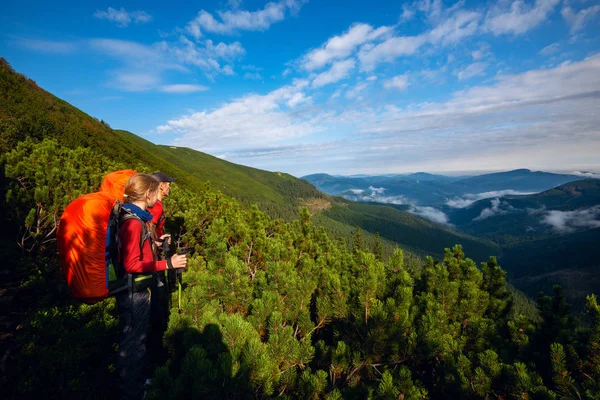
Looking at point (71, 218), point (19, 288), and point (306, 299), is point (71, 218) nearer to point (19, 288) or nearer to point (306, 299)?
point (306, 299)

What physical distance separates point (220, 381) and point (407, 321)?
3.39 m

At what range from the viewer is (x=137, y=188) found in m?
4.36

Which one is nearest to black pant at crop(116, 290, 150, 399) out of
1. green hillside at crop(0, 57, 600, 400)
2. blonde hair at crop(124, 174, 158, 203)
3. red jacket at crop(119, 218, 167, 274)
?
green hillside at crop(0, 57, 600, 400)

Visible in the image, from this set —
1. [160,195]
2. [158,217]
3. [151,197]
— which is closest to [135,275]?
[151,197]

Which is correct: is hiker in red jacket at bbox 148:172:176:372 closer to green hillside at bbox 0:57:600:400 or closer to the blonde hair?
green hillside at bbox 0:57:600:400

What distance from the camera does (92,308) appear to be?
5.28 meters

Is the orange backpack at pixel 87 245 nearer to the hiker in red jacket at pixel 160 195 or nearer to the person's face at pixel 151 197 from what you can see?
the person's face at pixel 151 197

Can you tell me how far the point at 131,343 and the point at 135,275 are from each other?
3.94ft

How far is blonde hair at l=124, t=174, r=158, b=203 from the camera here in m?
4.33

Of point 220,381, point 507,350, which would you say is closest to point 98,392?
point 220,381

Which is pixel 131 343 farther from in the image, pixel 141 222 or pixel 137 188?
pixel 137 188

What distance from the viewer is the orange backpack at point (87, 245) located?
3662 mm

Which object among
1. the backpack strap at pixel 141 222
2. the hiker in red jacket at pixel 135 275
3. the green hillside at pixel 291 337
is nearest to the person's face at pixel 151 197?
the hiker in red jacket at pixel 135 275

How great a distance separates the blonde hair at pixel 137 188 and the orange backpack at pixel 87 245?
13.1 inches
